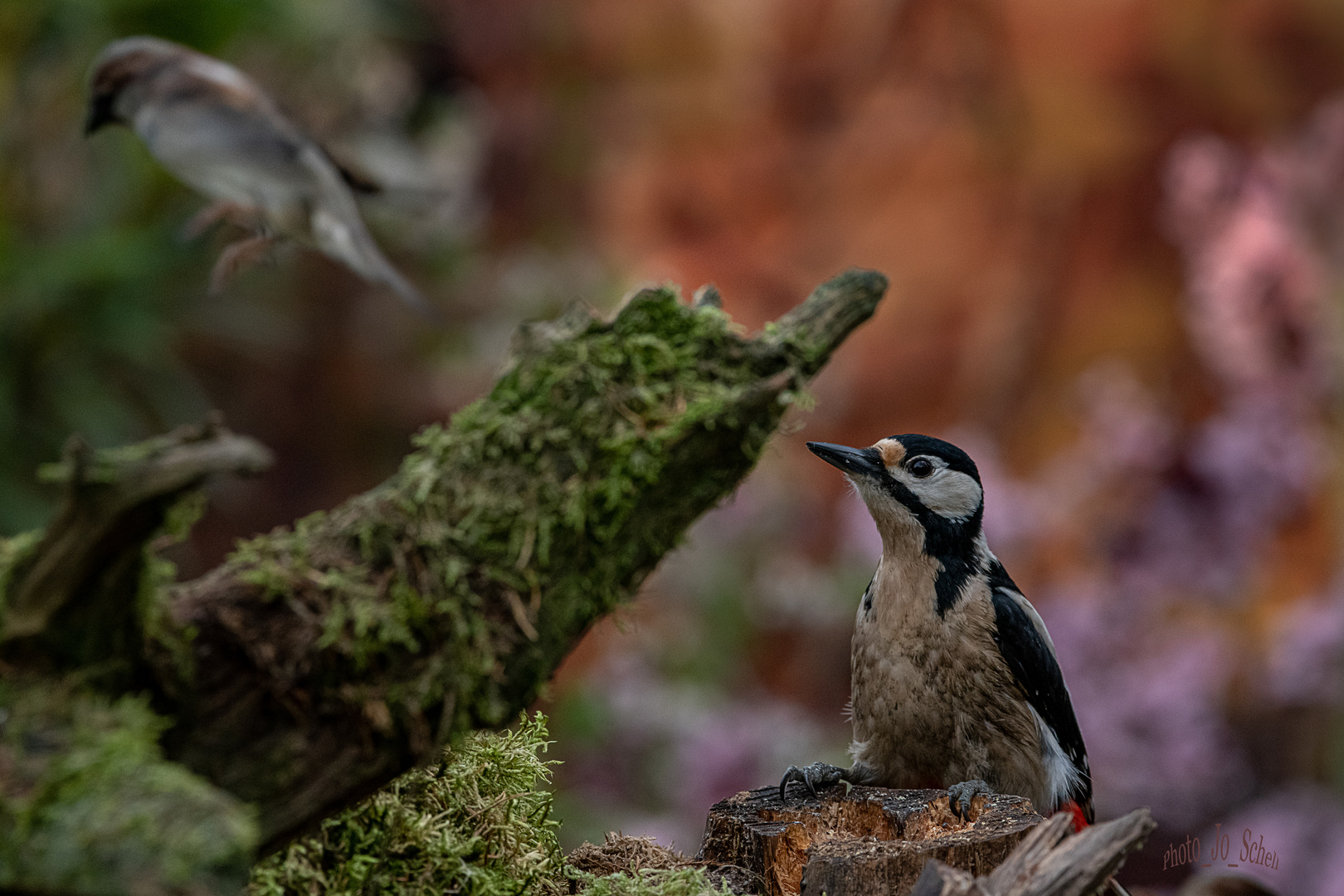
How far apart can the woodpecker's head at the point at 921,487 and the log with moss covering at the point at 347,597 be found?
0.60 meters

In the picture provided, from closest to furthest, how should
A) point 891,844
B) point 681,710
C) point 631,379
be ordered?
1. point 631,379
2. point 891,844
3. point 681,710

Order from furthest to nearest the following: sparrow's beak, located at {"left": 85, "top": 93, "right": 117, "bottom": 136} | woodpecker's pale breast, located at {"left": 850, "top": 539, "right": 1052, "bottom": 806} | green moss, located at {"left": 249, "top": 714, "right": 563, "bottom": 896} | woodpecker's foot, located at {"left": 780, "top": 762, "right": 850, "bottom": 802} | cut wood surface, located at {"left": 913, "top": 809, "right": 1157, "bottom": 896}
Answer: sparrow's beak, located at {"left": 85, "top": 93, "right": 117, "bottom": 136}, woodpecker's pale breast, located at {"left": 850, "top": 539, "right": 1052, "bottom": 806}, woodpecker's foot, located at {"left": 780, "top": 762, "right": 850, "bottom": 802}, green moss, located at {"left": 249, "top": 714, "right": 563, "bottom": 896}, cut wood surface, located at {"left": 913, "top": 809, "right": 1157, "bottom": 896}

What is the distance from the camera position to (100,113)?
79.7 inches

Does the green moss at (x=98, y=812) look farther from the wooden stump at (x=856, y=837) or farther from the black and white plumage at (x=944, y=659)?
the black and white plumage at (x=944, y=659)

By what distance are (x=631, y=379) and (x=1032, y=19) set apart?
4603mm

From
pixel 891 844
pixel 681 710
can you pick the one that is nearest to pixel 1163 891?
pixel 681 710

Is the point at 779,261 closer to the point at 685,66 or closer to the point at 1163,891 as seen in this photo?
the point at 685,66

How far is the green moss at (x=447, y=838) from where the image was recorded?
137 cm

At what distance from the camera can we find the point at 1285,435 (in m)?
3.95

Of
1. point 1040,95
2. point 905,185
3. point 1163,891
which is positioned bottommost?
point 1163,891

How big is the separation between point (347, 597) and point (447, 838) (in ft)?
1.55

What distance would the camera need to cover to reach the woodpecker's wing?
190cm

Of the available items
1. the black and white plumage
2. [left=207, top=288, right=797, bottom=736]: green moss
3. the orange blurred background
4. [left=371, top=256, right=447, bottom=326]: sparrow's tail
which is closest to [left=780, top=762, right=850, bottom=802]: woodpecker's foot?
the black and white plumage

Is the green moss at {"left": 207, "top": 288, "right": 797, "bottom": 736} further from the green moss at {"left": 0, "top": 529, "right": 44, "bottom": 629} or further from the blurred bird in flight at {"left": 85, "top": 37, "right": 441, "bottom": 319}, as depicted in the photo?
the blurred bird in flight at {"left": 85, "top": 37, "right": 441, "bottom": 319}
